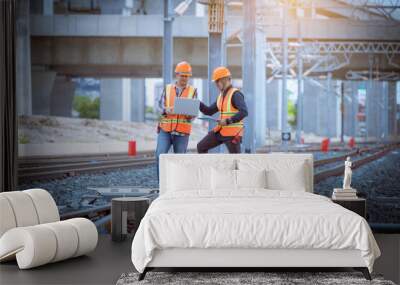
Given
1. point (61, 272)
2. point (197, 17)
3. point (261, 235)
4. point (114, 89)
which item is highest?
point (197, 17)

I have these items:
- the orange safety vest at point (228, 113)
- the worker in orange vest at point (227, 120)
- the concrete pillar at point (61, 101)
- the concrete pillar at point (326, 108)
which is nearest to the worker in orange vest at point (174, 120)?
the worker in orange vest at point (227, 120)

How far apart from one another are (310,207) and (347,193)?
1632 millimetres

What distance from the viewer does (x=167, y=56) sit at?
7992 millimetres

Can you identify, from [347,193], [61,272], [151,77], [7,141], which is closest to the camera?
[61,272]

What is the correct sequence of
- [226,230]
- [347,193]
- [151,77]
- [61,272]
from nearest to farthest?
[226,230]
[61,272]
[347,193]
[151,77]

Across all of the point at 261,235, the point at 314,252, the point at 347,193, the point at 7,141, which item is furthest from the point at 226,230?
the point at 7,141

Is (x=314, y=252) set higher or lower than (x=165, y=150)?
lower

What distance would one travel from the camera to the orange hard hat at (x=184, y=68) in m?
7.81

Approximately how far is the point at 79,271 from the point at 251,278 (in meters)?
1.27

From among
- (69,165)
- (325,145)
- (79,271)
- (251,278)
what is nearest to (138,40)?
(69,165)

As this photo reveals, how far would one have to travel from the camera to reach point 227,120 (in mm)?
7520

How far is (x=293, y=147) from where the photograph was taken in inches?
315

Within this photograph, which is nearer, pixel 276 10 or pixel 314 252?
pixel 314 252

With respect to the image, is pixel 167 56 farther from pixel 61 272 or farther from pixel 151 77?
pixel 61 272
